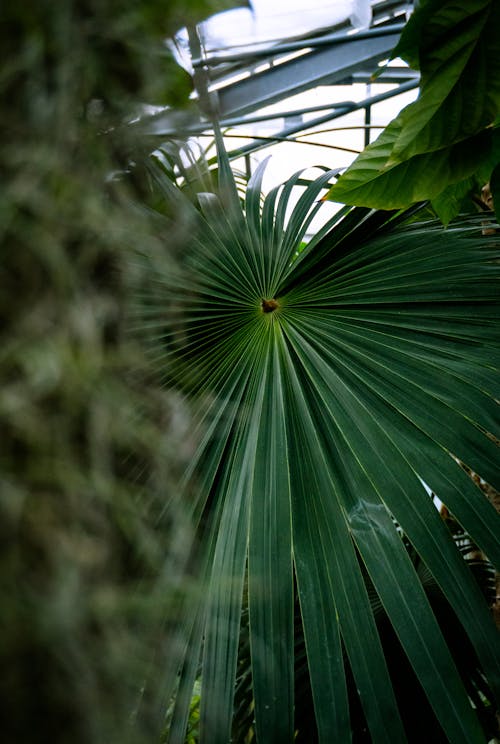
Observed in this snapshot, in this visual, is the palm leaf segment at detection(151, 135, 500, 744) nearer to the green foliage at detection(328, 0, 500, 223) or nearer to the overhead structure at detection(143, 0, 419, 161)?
the green foliage at detection(328, 0, 500, 223)

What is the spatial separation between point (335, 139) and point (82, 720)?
3.34m

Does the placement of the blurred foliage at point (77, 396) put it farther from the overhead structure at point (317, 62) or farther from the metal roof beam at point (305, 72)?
the metal roof beam at point (305, 72)

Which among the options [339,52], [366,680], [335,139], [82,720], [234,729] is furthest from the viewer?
[335,139]

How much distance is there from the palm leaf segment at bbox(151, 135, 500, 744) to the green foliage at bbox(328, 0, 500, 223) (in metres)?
0.15

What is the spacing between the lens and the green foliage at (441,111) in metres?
0.66

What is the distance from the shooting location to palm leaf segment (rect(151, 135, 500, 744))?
0.54m

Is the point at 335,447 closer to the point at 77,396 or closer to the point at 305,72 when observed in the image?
the point at 77,396

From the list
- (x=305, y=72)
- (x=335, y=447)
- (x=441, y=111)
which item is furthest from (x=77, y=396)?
(x=305, y=72)

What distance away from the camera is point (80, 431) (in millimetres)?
169

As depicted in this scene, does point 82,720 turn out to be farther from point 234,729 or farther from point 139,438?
point 234,729

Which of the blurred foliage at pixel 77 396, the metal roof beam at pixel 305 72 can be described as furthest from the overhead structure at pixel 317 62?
the blurred foliage at pixel 77 396

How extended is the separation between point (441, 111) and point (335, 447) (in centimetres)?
44

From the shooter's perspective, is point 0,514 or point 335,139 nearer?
point 0,514

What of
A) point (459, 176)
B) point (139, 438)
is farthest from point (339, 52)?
point (139, 438)
